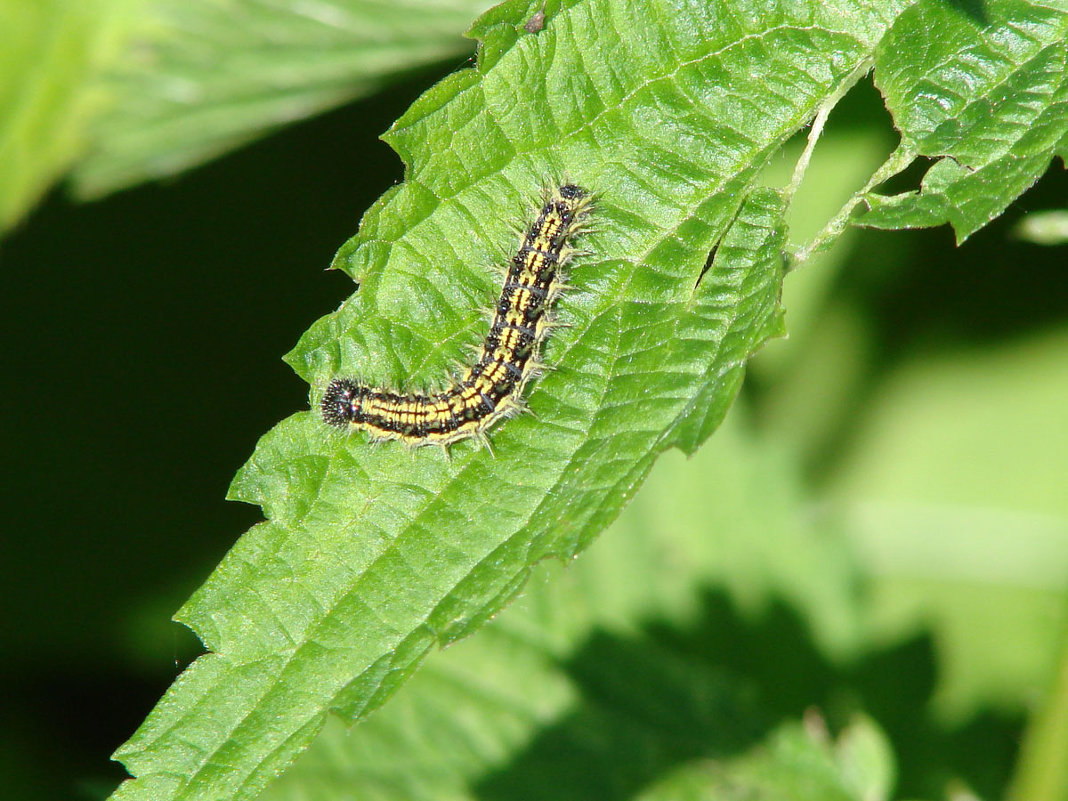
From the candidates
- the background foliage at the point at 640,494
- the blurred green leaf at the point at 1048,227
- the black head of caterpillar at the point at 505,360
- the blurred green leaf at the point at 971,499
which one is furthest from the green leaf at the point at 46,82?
the blurred green leaf at the point at 971,499

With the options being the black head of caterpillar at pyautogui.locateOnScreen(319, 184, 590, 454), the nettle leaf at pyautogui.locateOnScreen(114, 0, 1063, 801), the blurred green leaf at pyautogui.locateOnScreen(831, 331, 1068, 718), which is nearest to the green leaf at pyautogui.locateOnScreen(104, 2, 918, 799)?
the nettle leaf at pyautogui.locateOnScreen(114, 0, 1063, 801)

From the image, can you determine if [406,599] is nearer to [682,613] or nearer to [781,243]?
[781,243]

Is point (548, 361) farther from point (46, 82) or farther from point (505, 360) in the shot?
point (46, 82)

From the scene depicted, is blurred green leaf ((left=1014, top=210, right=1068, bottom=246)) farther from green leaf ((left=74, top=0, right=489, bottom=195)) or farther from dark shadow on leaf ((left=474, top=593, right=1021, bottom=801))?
green leaf ((left=74, top=0, right=489, bottom=195))

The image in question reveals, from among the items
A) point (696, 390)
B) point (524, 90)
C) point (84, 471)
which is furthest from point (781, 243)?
point (84, 471)

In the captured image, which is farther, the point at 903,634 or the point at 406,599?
the point at 903,634

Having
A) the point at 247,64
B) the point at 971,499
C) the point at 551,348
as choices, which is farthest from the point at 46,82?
the point at 971,499
